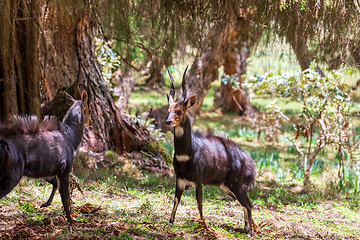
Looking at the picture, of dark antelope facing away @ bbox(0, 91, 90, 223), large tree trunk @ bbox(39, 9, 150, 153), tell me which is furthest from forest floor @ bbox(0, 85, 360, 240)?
dark antelope facing away @ bbox(0, 91, 90, 223)

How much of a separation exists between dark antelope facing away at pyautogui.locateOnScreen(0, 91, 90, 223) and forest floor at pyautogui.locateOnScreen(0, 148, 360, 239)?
399 mm

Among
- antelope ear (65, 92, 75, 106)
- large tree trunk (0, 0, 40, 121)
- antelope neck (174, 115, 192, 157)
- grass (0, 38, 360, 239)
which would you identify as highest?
large tree trunk (0, 0, 40, 121)

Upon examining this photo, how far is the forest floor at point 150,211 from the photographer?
12.3ft

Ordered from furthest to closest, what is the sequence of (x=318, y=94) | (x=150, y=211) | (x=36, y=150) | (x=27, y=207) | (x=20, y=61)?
(x=318, y=94) → (x=20, y=61) → (x=150, y=211) → (x=27, y=207) → (x=36, y=150)

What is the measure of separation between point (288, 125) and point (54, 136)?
10520mm

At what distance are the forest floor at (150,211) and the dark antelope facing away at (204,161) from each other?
13.4 inches

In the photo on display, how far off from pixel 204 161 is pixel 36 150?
169 cm

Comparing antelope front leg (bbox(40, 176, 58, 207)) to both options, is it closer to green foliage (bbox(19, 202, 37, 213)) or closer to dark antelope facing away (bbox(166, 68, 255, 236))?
green foliage (bbox(19, 202, 37, 213))

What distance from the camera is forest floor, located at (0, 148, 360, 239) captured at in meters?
3.75

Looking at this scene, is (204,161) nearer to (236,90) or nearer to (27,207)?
(27,207)

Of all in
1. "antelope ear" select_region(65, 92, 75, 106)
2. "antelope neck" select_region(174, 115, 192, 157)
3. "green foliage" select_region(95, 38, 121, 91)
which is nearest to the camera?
"antelope neck" select_region(174, 115, 192, 157)

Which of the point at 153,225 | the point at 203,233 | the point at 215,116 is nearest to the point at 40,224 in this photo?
the point at 153,225

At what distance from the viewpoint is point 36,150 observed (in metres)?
3.42

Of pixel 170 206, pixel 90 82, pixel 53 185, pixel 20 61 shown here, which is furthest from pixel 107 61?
pixel 53 185
